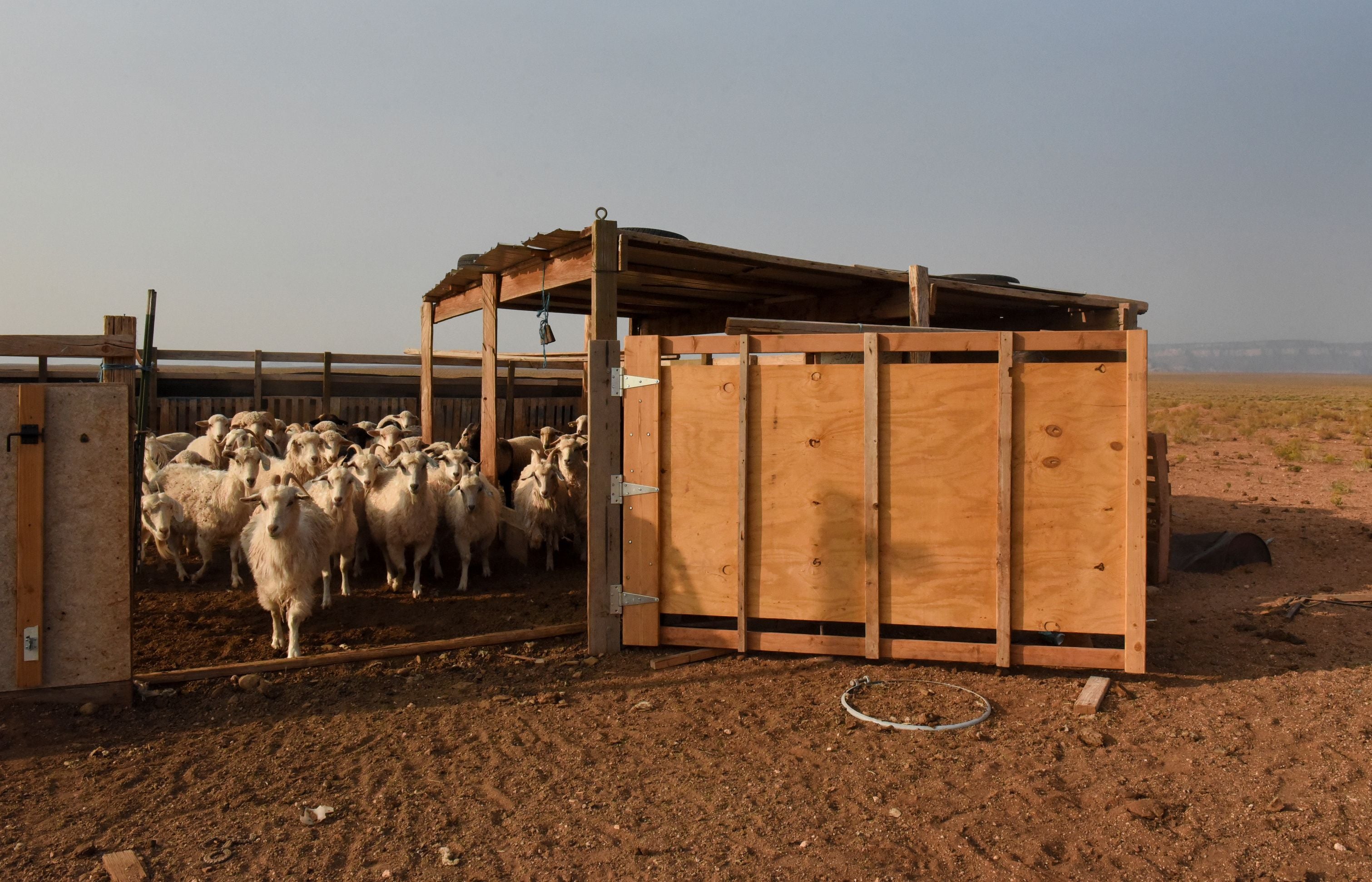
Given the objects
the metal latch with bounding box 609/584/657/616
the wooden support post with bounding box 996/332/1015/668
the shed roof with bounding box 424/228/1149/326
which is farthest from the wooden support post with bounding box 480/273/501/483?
the wooden support post with bounding box 996/332/1015/668

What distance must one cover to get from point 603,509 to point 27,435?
3.83m

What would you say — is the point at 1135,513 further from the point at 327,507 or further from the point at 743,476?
the point at 327,507

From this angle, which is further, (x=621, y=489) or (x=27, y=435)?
(x=621, y=489)

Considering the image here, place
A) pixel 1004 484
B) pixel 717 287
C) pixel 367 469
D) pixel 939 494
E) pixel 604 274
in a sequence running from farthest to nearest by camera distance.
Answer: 1. pixel 717 287
2. pixel 367 469
3. pixel 604 274
4. pixel 939 494
5. pixel 1004 484

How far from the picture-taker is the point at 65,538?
566 cm

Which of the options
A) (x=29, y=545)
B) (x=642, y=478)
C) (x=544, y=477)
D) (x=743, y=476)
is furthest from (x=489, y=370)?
(x=29, y=545)

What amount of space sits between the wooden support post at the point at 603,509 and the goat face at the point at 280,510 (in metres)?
2.60

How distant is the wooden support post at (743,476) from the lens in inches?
261

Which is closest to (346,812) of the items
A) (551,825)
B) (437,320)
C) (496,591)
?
(551,825)

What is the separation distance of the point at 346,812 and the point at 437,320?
9.77 m

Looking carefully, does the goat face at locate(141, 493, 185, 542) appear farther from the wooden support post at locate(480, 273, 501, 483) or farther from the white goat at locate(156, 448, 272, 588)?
the wooden support post at locate(480, 273, 501, 483)

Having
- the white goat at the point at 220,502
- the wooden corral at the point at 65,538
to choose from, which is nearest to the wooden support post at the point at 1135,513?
the wooden corral at the point at 65,538

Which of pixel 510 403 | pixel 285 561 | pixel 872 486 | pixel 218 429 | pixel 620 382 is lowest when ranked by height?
pixel 285 561

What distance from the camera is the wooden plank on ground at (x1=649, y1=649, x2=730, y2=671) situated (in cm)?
666
